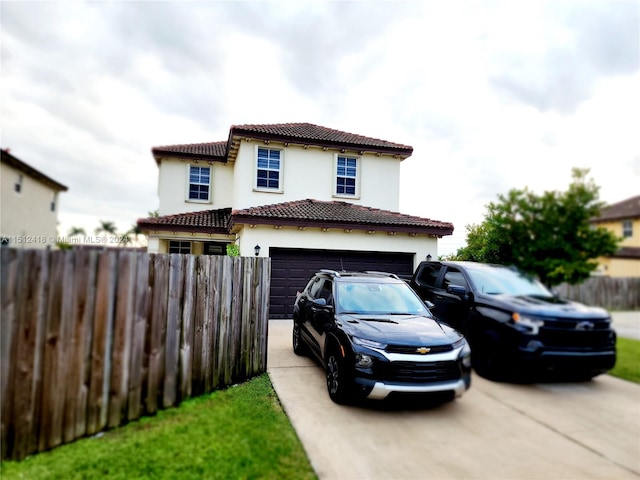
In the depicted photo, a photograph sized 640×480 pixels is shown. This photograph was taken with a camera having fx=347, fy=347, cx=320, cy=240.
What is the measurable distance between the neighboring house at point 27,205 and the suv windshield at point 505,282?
213 centimetres

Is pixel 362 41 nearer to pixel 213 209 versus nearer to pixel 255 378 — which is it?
pixel 255 378

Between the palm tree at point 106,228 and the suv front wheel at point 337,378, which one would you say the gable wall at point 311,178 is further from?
the palm tree at point 106,228

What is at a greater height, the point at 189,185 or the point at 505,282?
the point at 189,185

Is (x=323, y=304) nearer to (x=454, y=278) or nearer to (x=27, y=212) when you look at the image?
(x=454, y=278)

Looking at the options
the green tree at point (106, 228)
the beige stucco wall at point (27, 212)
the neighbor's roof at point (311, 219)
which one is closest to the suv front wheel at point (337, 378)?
the green tree at point (106, 228)

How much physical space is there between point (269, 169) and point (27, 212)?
41.6 ft

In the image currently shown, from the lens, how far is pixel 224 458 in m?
3.09

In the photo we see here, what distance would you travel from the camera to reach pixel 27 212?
162cm

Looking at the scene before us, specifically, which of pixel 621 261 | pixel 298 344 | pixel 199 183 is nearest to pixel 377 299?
pixel 298 344

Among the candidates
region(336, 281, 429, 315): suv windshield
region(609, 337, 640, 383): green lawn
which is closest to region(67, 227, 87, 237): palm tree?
region(609, 337, 640, 383): green lawn

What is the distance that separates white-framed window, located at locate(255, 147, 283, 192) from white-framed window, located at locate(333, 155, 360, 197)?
2.39 m

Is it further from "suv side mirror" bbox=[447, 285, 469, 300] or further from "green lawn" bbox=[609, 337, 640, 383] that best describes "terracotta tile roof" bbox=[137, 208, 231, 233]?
"green lawn" bbox=[609, 337, 640, 383]

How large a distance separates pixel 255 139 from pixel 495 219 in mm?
13142

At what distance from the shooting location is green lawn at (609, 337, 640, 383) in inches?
55.1
